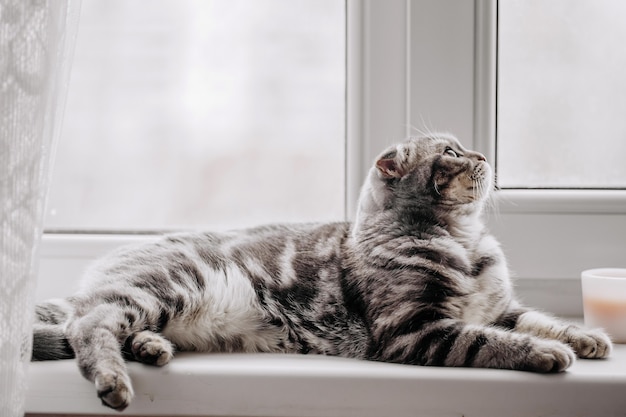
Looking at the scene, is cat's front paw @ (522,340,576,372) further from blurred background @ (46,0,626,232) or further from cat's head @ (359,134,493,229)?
blurred background @ (46,0,626,232)

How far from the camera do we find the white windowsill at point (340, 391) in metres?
0.92

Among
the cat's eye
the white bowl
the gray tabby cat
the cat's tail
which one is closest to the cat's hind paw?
the gray tabby cat

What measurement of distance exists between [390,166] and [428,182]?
0.07m

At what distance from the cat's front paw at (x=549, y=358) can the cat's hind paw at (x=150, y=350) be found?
0.51 m

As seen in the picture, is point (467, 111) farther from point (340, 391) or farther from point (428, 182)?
point (340, 391)

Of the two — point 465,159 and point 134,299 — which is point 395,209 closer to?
point 465,159

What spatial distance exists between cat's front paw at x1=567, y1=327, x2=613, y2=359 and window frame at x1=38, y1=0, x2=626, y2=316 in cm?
30

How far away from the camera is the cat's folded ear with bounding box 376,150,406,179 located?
1169mm

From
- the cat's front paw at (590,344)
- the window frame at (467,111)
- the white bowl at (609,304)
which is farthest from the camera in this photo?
the window frame at (467,111)

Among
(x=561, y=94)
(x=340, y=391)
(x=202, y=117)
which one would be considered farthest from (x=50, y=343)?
(x=561, y=94)

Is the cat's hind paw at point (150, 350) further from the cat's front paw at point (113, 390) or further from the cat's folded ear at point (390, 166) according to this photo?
the cat's folded ear at point (390, 166)

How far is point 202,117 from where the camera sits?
1443 mm

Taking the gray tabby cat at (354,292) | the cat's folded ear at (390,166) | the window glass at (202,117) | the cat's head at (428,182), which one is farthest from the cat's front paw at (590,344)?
the window glass at (202,117)

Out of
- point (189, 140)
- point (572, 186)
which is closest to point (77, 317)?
point (189, 140)
